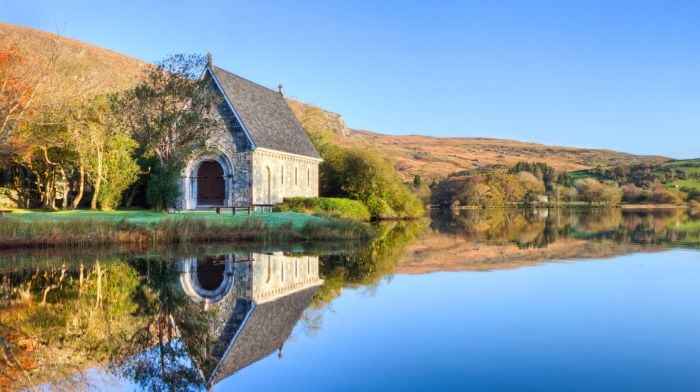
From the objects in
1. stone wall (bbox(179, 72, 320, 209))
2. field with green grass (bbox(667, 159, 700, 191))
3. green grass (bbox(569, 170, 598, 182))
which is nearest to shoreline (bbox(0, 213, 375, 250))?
stone wall (bbox(179, 72, 320, 209))

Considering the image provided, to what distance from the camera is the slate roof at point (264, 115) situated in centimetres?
3316

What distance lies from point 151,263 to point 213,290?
5.33 meters

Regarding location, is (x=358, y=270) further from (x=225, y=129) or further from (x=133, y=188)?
(x=133, y=188)

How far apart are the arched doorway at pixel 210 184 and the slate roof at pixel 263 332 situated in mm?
21728

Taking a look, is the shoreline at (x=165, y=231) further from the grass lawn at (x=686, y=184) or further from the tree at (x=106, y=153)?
the grass lawn at (x=686, y=184)

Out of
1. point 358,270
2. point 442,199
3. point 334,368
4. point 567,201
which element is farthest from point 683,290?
point 567,201

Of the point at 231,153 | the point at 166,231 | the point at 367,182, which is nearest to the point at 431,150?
the point at 367,182

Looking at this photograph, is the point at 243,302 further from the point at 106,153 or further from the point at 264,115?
the point at 264,115

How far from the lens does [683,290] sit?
12844mm

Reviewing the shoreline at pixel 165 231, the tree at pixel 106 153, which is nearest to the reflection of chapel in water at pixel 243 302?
the shoreline at pixel 165 231

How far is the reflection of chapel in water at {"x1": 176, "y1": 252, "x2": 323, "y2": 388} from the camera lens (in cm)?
782

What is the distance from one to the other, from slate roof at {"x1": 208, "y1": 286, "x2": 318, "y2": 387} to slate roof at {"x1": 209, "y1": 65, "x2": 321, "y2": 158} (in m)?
21.8

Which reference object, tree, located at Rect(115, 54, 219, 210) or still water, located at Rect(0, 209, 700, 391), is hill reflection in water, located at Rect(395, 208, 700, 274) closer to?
still water, located at Rect(0, 209, 700, 391)

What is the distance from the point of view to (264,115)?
3716cm
